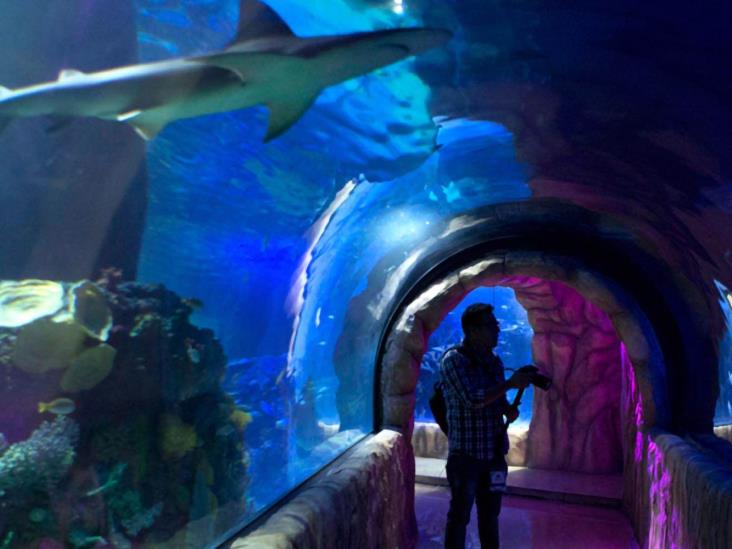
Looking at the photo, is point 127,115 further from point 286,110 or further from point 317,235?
point 317,235

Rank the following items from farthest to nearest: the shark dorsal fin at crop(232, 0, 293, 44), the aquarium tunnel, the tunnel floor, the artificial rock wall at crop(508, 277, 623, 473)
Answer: the artificial rock wall at crop(508, 277, 623, 473), the tunnel floor, the aquarium tunnel, the shark dorsal fin at crop(232, 0, 293, 44)

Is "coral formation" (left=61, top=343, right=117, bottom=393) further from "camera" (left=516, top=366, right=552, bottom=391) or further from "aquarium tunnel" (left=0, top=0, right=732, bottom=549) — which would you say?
"camera" (left=516, top=366, right=552, bottom=391)

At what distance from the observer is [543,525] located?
6.99 metres

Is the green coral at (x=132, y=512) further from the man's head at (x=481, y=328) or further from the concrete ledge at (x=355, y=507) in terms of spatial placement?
the man's head at (x=481, y=328)

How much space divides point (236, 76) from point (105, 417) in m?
2.34

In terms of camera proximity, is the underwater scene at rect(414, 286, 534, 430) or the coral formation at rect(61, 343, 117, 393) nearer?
the coral formation at rect(61, 343, 117, 393)

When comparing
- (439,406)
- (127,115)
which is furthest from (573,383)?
(127,115)

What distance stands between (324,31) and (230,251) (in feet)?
7.98

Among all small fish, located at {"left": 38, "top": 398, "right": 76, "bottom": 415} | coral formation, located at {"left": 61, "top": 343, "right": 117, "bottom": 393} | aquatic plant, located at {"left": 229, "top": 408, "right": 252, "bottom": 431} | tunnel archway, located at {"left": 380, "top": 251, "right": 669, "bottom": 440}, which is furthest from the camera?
tunnel archway, located at {"left": 380, "top": 251, "right": 669, "bottom": 440}

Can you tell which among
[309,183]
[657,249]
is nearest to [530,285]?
[657,249]

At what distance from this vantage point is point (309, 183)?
4.23m

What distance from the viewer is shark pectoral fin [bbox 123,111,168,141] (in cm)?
180

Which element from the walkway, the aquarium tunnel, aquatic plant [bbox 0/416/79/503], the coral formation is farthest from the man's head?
the walkway

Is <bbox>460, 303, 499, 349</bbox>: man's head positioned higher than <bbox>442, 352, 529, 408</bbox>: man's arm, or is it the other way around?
<bbox>460, 303, 499, 349</bbox>: man's head
